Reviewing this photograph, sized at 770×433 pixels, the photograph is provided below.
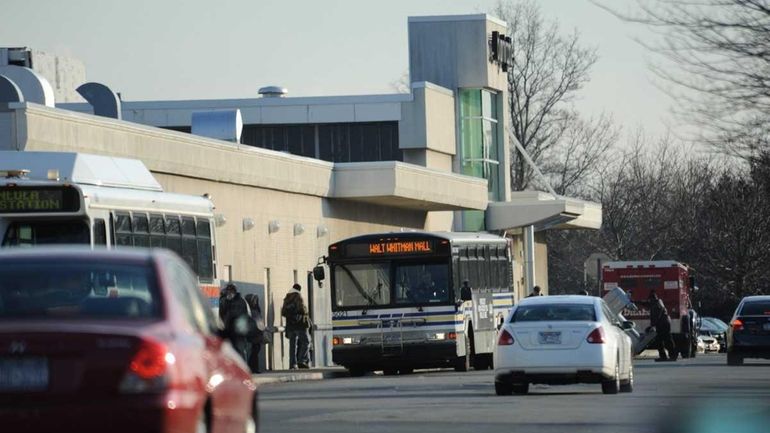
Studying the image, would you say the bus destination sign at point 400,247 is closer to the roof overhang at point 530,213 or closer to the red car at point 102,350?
the roof overhang at point 530,213

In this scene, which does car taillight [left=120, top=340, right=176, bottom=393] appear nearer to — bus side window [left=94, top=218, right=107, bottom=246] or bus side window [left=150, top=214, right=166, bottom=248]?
bus side window [left=94, top=218, right=107, bottom=246]

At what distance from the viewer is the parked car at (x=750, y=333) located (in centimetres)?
4031

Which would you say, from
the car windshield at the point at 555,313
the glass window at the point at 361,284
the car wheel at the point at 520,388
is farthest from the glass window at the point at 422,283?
the car windshield at the point at 555,313

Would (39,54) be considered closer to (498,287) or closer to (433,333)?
(498,287)

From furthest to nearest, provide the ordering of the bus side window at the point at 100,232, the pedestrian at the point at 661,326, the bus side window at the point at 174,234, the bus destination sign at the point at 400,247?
the pedestrian at the point at 661,326 → the bus destination sign at the point at 400,247 → the bus side window at the point at 174,234 → the bus side window at the point at 100,232

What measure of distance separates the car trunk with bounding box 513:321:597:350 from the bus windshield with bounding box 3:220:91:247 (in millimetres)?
6207

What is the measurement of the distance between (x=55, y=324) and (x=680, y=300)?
153 feet

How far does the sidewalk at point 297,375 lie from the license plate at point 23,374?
A: 76.4 ft

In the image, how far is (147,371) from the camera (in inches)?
394

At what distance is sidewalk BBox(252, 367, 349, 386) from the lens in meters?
35.0

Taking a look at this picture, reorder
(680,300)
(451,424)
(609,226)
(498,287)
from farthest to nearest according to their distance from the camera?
(609,226), (680,300), (498,287), (451,424)

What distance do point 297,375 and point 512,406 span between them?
1449 centimetres

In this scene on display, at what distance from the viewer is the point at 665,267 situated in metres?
55.9

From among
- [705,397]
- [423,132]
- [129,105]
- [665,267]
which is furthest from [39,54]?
[705,397]
